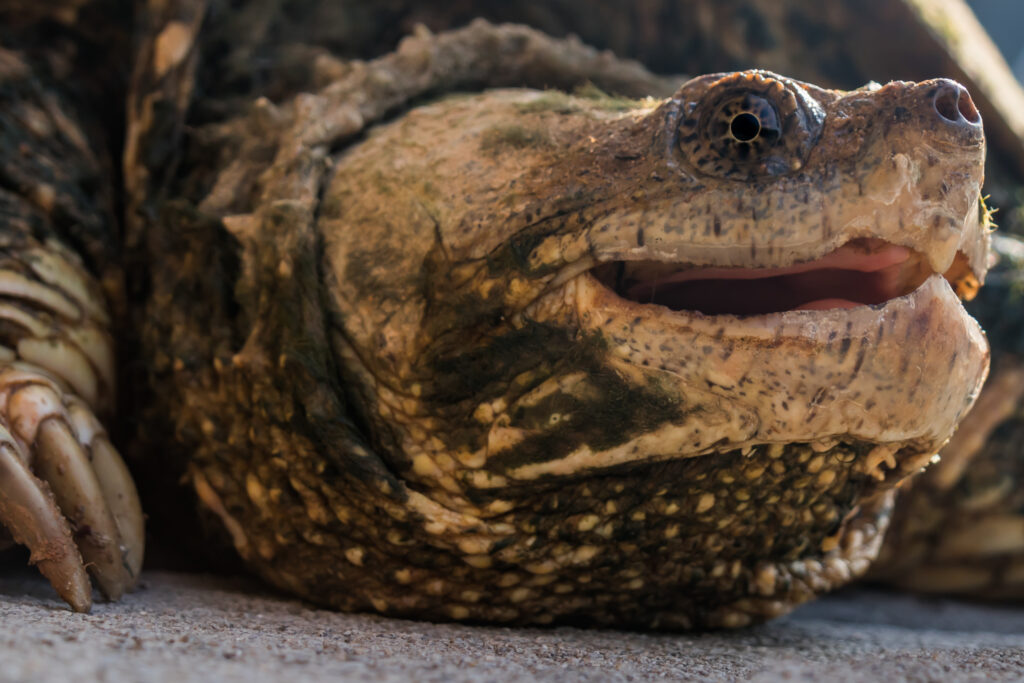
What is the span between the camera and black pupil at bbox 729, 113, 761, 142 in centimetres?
126

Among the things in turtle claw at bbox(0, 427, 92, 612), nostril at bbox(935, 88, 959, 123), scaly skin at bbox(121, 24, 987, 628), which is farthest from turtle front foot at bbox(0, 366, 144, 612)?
nostril at bbox(935, 88, 959, 123)

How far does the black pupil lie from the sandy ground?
2.47ft

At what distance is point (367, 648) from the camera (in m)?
1.23

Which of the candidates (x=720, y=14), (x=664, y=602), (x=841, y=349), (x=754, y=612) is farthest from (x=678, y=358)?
(x=720, y=14)

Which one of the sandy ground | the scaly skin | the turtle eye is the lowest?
the sandy ground

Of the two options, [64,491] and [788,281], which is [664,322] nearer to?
[788,281]

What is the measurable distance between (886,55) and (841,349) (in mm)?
1967

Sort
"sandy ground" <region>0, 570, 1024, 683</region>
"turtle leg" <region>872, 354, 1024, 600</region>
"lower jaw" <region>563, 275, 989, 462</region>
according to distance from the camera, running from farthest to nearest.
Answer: "turtle leg" <region>872, 354, 1024, 600</region> → "lower jaw" <region>563, 275, 989, 462</region> → "sandy ground" <region>0, 570, 1024, 683</region>

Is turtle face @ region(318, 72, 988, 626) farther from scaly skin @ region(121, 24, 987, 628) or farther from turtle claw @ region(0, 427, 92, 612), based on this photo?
turtle claw @ region(0, 427, 92, 612)

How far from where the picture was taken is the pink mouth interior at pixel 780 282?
1.28 m

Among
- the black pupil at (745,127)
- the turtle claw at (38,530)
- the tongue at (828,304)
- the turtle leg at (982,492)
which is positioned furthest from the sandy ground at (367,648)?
the black pupil at (745,127)

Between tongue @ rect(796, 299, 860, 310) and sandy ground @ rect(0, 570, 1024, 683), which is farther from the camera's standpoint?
tongue @ rect(796, 299, 860, 310)

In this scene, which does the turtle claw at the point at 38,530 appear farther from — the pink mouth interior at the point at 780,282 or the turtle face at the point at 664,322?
the pink mouth interior at the point at 780,282

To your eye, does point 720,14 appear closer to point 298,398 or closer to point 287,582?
point 298,398
